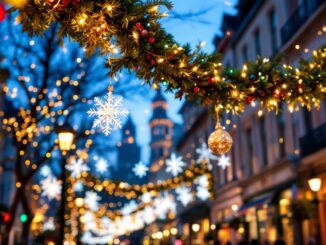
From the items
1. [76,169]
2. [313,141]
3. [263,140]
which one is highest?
[263,140]

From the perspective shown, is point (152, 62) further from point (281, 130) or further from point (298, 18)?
point (281, 130)

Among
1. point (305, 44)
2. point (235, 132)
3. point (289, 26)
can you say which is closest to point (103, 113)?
point (305, 44)

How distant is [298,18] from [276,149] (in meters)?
6.70

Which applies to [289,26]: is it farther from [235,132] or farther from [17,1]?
[17,1]

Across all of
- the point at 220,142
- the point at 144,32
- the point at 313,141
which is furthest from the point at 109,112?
the point at 313,141

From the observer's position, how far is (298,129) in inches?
908

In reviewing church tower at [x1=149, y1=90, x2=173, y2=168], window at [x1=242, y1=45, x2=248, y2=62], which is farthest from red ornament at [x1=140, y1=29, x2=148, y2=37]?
church tower at [x1=149, y1=90, x2=173, y2=168]

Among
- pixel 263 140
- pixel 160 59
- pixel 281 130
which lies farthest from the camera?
pixel 263 140

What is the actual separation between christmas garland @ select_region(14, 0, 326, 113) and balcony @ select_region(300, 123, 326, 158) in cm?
1323

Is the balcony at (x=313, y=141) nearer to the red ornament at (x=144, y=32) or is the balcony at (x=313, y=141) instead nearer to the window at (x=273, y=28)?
the window at (x=273, y=28)

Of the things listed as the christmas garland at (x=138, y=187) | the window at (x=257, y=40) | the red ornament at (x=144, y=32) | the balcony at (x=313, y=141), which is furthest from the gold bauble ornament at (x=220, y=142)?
the window at (x=257, y=40)

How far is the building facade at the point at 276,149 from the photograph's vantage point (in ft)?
66.9

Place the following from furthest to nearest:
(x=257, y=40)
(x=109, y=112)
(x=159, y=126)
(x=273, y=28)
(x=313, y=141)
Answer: (x=159, y=126)
(x=257, y=40)
(x=273, y=28)
(x=313, y=141)
(x=109, y=112)

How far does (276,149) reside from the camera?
25.9 metres
